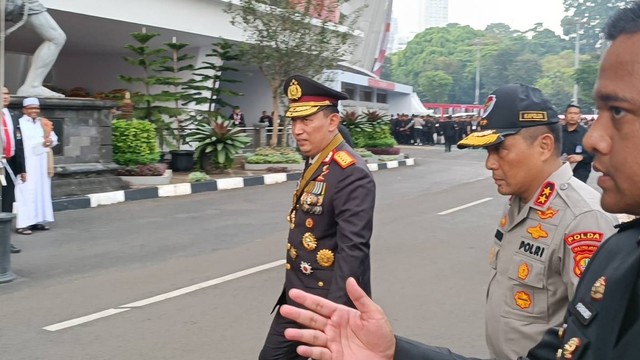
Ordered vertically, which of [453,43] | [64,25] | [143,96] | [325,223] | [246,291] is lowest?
[246,291]

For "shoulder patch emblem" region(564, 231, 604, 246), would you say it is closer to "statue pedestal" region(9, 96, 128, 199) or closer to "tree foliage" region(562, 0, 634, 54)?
"tree foliage" region(562, 0, 634, 54)

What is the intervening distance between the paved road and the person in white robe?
0.28 meters

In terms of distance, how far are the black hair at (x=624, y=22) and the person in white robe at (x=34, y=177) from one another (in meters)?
8.48

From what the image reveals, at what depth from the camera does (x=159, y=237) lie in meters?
8.76

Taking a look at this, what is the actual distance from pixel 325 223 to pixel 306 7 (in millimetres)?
15228

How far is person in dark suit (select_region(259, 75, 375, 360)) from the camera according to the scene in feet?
9.62

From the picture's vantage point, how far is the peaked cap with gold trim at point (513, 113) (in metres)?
2.36

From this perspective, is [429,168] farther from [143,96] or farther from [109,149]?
[109,149]

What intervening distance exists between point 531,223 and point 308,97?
4.31 feet

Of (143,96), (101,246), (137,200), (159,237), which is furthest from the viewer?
(143,96)

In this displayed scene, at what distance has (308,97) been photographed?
10.5 ft

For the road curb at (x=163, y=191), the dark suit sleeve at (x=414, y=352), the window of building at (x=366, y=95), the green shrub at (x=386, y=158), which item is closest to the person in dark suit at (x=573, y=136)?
the road curb at (x=163, y=191)

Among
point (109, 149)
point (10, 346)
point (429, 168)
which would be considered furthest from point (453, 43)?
point (10, 346)

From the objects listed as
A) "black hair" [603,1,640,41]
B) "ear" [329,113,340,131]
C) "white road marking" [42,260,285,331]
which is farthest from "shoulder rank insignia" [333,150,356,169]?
"white road marking" [42,260,285,331]
